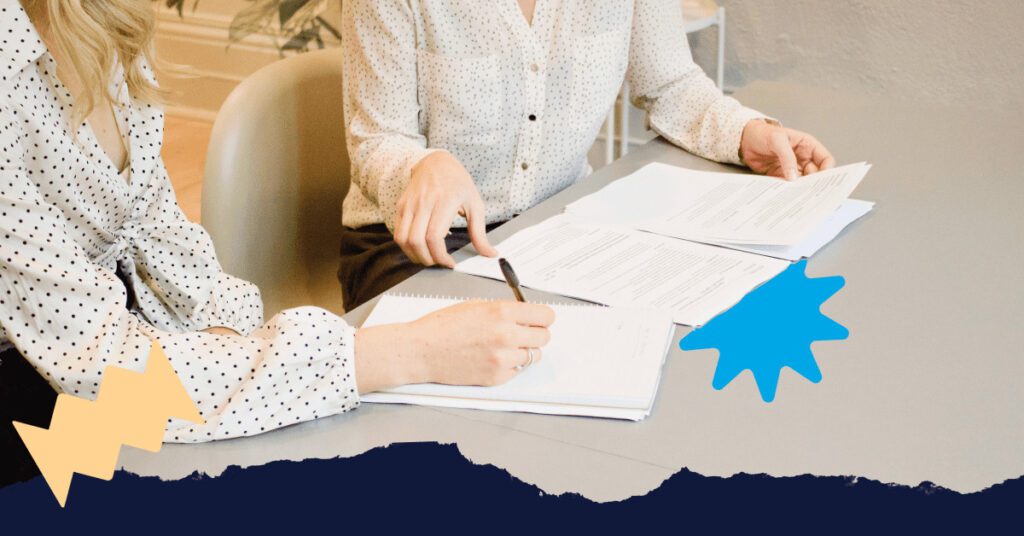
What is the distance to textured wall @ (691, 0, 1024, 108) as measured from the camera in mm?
2258

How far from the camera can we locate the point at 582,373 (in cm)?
86

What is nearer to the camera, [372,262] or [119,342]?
[119,342]

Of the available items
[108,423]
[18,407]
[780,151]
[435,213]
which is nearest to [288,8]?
[780,151]

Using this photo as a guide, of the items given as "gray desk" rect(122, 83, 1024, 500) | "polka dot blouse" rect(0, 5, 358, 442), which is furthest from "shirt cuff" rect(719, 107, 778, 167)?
"polka dot blouse" rect(0, 5, 358, 442)

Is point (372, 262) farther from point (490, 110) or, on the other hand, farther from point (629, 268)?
point (629, 268)

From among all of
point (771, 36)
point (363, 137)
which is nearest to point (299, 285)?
point (363, 137)

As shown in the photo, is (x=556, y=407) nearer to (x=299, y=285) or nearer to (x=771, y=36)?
(x=299, y=285)

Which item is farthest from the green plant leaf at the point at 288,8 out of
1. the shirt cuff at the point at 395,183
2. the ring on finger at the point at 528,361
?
the ring on finger at the point at 528,361

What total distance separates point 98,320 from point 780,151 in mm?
895

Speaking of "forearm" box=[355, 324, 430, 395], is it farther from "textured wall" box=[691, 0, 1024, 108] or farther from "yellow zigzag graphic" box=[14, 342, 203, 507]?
"textured wall" box=[691, 0, 1024, 108]

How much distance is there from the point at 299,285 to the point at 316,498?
0.83 metres

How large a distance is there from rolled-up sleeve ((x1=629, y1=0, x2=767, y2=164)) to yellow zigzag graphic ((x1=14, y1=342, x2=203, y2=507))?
90 centimetres

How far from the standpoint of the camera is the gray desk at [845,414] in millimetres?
750

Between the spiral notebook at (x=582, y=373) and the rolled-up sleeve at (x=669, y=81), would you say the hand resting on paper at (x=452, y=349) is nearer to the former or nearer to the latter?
the spiral notebook at (x=582, y=373)
